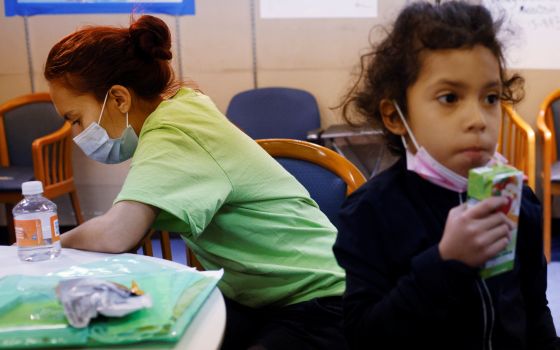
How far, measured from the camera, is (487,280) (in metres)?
0.85

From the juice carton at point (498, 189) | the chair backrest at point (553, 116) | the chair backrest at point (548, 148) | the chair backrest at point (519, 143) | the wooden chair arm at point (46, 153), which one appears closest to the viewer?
the juice carton at point (498, 189)

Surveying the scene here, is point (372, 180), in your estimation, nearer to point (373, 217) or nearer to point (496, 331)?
point (373, 217)

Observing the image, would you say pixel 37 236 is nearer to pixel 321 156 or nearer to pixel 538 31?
pixel 321 156

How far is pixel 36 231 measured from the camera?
113cm

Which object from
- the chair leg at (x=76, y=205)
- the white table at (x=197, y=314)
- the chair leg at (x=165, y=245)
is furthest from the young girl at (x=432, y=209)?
the chair leg at (x=76, y=205)

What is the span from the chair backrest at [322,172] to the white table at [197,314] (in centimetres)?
54

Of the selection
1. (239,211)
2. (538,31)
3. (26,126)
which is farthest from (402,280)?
(26,126)

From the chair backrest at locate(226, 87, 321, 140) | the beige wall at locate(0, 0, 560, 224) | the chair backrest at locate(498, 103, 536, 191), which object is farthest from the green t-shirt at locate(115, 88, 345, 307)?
the beige wall at locate(0, 0, 560, 224)

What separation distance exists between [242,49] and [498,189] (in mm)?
2930

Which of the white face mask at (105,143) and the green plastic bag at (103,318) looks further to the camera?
the white face mask at (105,143)

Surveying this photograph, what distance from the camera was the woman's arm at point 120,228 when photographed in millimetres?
1082

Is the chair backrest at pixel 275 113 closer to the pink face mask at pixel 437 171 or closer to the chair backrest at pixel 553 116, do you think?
the chair backrest at pixel 553 116

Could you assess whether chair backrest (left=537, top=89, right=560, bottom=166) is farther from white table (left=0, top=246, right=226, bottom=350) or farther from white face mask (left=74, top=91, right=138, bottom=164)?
white table (left=0, top=246, right=226, bottom=350)

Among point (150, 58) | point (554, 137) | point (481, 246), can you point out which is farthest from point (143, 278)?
point (554, 137)
